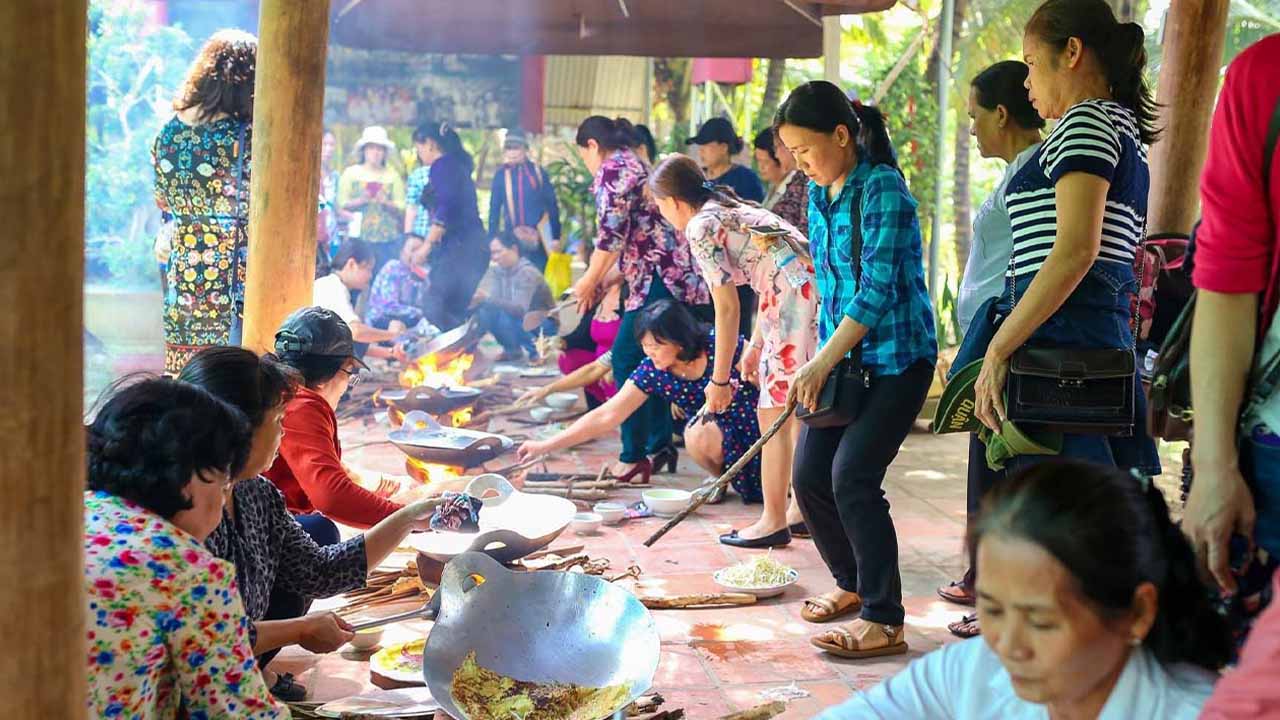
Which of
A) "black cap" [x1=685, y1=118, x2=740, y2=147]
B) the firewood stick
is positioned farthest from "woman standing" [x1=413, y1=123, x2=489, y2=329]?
the firewood stick

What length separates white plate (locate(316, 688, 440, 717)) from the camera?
3.20 metres

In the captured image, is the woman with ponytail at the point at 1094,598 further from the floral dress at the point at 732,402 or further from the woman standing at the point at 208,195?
the floral dress at the point at 732,402

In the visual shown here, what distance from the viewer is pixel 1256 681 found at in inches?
54.9

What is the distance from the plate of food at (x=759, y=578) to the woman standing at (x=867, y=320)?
0.55 meters

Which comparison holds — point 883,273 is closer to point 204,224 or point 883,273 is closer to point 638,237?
point 204,224

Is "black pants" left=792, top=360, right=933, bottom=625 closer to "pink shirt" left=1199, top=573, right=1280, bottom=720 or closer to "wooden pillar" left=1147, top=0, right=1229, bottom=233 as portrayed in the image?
"wooden pillar" left=1147, top=0, right=1229, bottom=233

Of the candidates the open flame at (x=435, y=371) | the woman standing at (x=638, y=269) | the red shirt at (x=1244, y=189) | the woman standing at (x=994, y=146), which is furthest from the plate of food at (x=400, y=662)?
the open flame at (x=435, y=371)

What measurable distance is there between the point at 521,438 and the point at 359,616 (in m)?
3.51

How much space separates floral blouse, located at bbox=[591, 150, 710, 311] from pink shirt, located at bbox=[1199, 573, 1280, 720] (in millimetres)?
5381

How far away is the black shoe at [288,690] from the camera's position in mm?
3566

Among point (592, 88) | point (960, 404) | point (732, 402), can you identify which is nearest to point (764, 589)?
A: point (960, 404)

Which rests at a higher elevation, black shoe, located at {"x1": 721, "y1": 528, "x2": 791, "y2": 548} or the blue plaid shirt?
the blue plaid shirt

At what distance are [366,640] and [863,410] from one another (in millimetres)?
1749

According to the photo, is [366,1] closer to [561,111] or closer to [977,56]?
[977,56]
